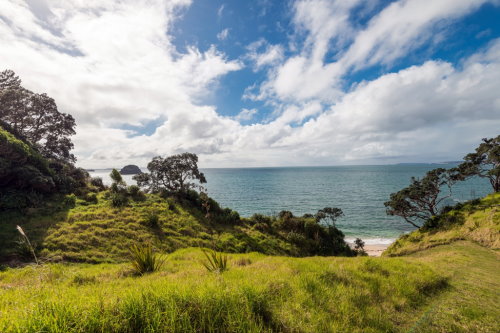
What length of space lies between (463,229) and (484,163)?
16.4 m

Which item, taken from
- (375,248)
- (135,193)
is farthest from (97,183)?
(375,248)

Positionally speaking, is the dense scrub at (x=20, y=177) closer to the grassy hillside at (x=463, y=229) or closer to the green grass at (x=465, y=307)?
the green grass at (x=465, y=307)

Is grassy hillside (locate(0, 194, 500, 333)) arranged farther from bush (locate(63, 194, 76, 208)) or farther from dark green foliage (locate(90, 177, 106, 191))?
dark green foliage (locate(90, 177, 106, 191))

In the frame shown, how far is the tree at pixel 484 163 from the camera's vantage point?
79.3 ft

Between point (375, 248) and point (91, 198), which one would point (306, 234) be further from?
point (91, 198)

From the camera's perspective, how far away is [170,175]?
30766 mm

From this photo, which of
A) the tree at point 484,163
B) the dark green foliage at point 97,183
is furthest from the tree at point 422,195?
the dark green foliage at point 97,183

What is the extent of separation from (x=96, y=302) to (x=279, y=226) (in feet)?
93.6

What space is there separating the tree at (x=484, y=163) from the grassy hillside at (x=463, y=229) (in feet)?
24.4

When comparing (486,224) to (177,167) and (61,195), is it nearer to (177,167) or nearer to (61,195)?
(177,167)

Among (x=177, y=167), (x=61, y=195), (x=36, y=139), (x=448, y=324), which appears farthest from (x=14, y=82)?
(x=448, y=324)

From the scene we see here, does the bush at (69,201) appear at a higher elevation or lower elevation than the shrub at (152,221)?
higher

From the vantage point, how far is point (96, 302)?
2.99 metres

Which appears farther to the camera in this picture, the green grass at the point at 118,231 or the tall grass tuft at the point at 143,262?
the green grass at the point at 118,231
